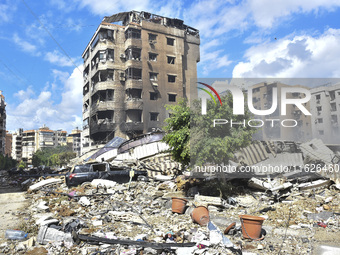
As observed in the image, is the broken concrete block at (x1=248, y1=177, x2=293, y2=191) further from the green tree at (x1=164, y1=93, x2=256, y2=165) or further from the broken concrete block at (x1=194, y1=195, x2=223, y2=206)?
the broken concrete block at (x1=194, y1=195, x2=223, y2=206)

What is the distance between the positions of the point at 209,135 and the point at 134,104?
3083cm

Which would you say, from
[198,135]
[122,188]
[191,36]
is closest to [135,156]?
[122,188]

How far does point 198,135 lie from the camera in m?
11.4

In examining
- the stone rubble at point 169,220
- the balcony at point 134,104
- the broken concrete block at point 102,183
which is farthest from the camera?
the balcony at point 134,104

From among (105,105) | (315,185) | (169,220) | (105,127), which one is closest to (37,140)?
(105,127)

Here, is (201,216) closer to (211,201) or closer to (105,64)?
(211,201)

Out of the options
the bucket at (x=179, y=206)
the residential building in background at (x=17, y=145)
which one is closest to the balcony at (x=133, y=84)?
the bucket at (x=179, y=206)

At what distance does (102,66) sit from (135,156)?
22.7 metres

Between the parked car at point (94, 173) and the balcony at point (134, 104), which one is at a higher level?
Answer: the balcony at point (134, 104)

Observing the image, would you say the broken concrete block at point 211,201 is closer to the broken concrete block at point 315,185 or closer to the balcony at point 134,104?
the broken concrete block at point 315,185

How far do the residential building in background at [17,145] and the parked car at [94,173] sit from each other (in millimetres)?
141052

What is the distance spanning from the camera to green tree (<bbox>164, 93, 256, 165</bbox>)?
36.1ft

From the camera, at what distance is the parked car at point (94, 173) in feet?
46.6

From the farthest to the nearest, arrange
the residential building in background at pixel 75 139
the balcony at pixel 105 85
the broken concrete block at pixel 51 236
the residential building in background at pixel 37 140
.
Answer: the residential building in background at pixel 75 139
the residential building in background at pixel 37 140
the balcony at pixel 105 85
the broken concrete block at pixel 51 236
